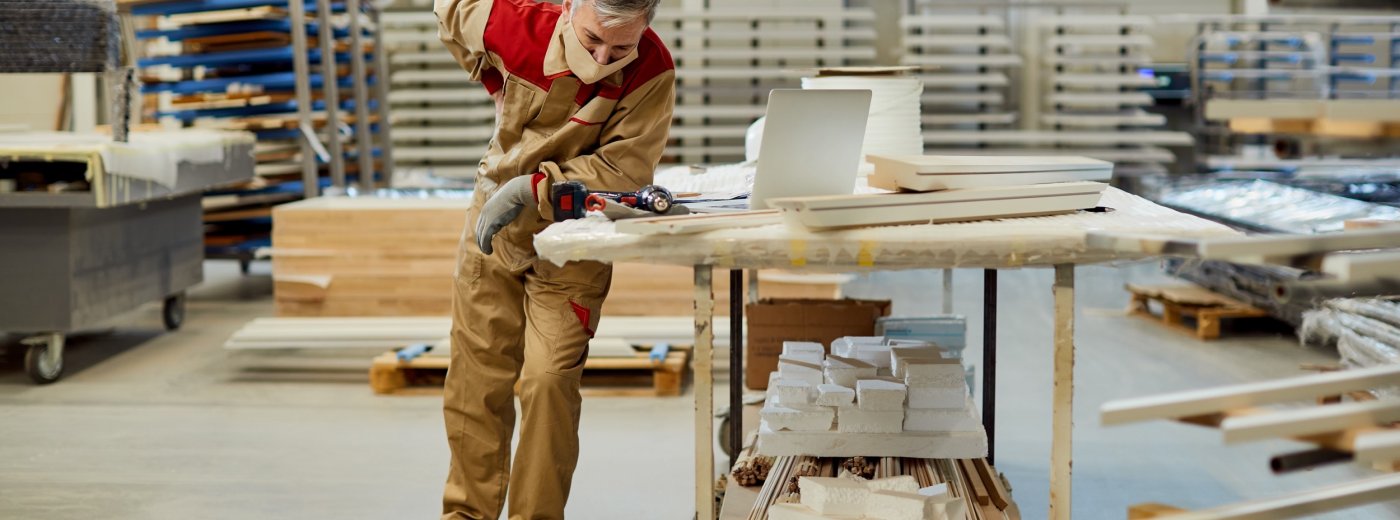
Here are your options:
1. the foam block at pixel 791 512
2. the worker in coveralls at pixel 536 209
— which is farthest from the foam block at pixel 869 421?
the worker in coveralls at pixel 536 209

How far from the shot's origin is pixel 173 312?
22.8ft

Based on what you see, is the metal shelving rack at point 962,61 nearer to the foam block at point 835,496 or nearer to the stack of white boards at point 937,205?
the stack of white boards at point 937,205

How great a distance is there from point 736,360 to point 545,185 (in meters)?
0.90

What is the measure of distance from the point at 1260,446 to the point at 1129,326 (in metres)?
2.29

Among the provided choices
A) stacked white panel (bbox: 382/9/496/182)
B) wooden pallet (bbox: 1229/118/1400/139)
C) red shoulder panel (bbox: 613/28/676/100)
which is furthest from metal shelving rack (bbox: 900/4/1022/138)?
red shoulder panel (bbox: 613/28/676/100)

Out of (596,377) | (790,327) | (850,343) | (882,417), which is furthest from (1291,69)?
(882,417)

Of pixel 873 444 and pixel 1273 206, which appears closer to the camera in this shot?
pixel 873 444

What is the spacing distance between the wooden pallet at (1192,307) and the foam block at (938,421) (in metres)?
3.95

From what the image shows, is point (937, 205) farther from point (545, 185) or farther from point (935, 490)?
point (545, 185)

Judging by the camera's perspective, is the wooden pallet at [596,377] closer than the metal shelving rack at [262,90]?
Yes

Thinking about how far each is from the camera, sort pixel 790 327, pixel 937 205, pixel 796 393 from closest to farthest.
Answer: pixel 937 205 < pixel 796 393 < pixel 790 327

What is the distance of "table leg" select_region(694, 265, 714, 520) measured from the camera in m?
2.65

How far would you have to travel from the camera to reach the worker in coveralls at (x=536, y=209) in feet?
9.92

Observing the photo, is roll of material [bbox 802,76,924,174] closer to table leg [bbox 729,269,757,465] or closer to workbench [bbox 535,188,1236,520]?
table leg [bbox 729,269,757,465]
